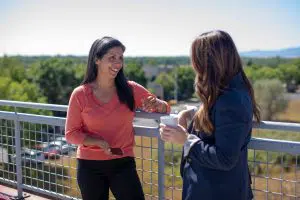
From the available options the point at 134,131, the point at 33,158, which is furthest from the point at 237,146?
the point at 33,158

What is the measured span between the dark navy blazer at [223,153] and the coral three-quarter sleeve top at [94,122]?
0.87 meters

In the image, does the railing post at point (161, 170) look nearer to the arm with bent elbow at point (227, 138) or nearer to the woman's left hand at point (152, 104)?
the woman's left hand at point (152, 104)

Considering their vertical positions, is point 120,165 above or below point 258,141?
below

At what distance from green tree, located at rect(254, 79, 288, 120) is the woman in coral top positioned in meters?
49.1

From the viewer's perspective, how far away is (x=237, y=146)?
192 cm

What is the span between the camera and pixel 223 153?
75.7 inches

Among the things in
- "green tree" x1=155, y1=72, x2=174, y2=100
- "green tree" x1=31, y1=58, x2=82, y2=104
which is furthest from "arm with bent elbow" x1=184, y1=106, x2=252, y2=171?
"green tree" x1=155, y1=72, x2=174, y2=100

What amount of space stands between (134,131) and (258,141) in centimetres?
104

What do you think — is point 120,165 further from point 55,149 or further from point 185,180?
point 55,149

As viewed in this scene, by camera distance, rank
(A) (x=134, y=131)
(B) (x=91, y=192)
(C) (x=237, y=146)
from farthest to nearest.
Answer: (A) (x=134, y=131) → (B) (x=91, y=192) → (C) (x=237, y=146)

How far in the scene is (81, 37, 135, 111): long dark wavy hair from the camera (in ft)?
9.40

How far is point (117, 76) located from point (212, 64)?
1.24 metres

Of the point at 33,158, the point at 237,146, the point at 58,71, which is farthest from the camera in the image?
the point at 58,71

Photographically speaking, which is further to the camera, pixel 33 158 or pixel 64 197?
pixel 33 158
